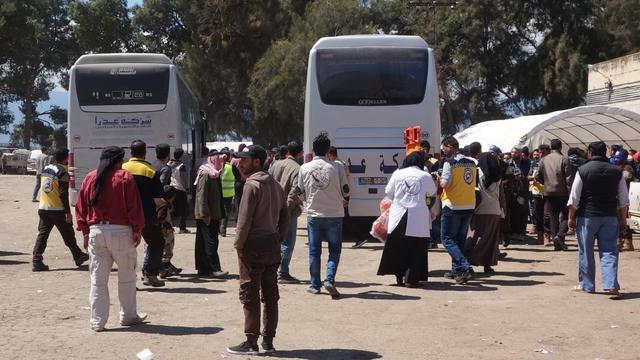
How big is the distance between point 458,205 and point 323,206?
208 cm

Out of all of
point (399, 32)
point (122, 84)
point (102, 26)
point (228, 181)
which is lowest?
point (228, 181)

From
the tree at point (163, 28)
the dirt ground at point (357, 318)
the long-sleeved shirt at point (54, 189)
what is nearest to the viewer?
the dirt ground at point (357, 318)

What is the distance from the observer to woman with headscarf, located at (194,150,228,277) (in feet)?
37.7

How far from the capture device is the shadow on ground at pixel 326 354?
7.20 m

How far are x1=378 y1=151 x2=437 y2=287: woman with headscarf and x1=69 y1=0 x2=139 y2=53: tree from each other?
53936mm

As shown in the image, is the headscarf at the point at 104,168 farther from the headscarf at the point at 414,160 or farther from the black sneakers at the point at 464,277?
the black sneakers at the point at 464,277

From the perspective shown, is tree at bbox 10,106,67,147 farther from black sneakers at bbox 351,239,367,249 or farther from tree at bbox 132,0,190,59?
black sneakers at bbox 351,239,367,249

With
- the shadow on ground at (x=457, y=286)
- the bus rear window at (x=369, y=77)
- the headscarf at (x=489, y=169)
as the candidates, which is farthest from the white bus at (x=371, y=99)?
the shadow on ground at (x=457, y=286)

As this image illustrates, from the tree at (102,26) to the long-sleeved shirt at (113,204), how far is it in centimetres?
5548

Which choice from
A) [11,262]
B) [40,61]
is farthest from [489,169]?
[40,61]

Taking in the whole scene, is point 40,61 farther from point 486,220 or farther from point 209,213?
point 486,220

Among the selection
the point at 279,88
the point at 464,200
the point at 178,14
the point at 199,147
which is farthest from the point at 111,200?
the point at 178,14

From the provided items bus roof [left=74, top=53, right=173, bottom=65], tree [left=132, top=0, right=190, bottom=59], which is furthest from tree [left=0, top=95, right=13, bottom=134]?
bus roof [left=74, top=53, right=173, bottom=65]

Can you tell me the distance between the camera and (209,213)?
11516mm
